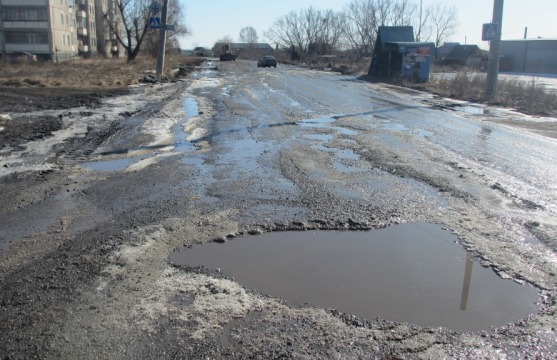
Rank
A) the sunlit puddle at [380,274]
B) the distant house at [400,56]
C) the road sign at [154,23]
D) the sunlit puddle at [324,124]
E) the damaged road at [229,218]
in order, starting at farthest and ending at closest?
the distant house at [400,56]
the road sign at [154,23]
the sunlit puddle at [324,124]
the sunlit puddle at [380,274]
the damaged road at [229,218]

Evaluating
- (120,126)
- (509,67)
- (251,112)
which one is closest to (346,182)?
(120,126)

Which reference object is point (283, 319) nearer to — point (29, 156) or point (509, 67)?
point (29, 156)

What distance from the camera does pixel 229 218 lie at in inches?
236

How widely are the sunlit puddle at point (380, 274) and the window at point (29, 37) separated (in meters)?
78.3

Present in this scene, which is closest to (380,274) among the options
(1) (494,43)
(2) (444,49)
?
(1) (494,43)

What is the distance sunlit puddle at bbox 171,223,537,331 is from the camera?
13.1 feet

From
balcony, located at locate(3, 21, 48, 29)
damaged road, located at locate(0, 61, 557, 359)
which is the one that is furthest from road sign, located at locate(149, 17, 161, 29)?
balcony, located at locate(3, 21, 48, 29)

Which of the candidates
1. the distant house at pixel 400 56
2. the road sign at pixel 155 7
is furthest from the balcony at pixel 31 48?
the distant house at pixel 400 56

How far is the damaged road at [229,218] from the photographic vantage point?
11.4 feet

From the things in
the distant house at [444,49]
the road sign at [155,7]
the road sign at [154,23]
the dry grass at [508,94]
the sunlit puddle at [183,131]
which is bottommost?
the sunlit puddle at [183,131]

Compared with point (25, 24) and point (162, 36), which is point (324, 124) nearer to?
point (162, 36)

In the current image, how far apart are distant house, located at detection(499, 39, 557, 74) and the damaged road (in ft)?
187

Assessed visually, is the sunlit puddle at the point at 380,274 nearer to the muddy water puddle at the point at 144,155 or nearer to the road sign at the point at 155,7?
the muddy water puddle at the point at 144,155

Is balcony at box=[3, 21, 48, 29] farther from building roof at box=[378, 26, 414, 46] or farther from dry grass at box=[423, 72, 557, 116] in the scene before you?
dry grass at box=[423, 72, 557, 116]
